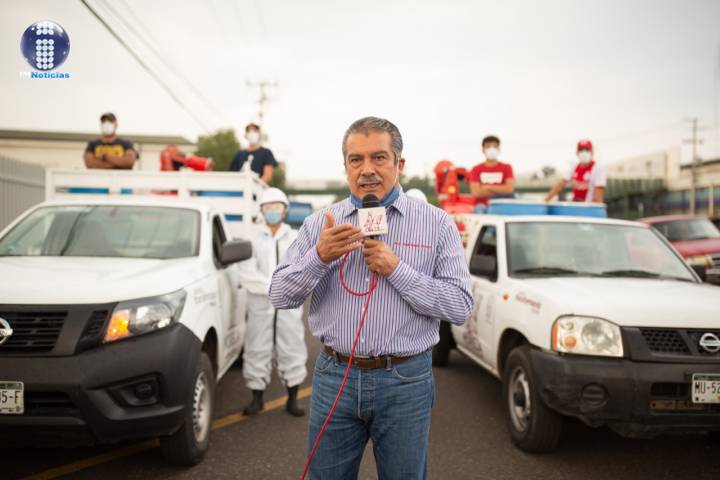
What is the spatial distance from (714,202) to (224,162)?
37610 mm

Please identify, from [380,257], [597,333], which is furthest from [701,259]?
[380,257]

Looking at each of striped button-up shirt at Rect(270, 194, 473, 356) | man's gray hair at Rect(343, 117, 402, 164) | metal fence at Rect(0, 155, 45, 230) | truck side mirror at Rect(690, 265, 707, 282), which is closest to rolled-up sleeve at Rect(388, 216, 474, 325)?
striped button-up shirt at Rect(270, 194, 473, 356)

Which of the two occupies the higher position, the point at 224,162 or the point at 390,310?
the point at 224,162

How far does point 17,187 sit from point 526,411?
13372mm

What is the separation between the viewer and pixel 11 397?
3174 mm

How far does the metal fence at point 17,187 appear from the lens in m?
13.1

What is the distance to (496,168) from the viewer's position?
328 inches

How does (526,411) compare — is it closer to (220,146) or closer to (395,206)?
(395,206)

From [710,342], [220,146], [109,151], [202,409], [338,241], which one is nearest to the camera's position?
[338,241]

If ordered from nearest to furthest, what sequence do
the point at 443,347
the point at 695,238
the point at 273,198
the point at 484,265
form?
the point at 484,265
the point at 273,198
the point at 443,347
the point at 695,238

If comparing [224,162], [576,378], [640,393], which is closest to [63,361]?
[576,378]

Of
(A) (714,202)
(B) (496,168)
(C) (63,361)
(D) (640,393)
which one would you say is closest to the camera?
(C) (63,361)

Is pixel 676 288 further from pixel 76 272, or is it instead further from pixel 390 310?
pixel 76 272

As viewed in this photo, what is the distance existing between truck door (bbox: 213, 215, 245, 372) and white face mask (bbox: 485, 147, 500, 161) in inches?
165
